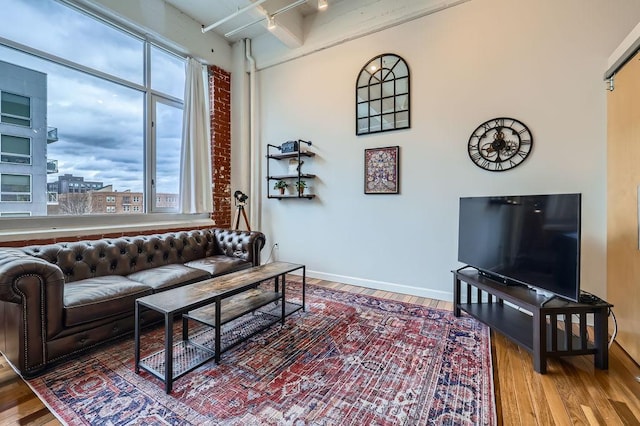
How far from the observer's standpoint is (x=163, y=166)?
399 cm

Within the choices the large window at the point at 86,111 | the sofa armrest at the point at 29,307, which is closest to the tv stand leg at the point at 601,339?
the sofa armrest at the point at 29,307

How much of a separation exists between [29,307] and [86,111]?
7.92ft

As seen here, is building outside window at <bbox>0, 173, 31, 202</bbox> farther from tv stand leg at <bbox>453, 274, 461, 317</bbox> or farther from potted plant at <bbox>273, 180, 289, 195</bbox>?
tv stand leg at <bbox>453, 274, 461, 317</bbox>

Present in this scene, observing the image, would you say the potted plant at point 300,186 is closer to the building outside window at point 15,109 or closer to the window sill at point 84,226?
the window sill at point 84,226

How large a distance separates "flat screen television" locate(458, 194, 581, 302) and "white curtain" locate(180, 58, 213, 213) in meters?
3.48

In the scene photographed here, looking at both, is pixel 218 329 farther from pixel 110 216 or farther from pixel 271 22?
pixel 271 22

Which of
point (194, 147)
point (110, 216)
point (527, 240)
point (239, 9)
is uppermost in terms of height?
point (239, 9)

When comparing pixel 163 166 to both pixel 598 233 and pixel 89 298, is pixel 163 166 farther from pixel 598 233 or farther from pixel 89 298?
pixel 598 233

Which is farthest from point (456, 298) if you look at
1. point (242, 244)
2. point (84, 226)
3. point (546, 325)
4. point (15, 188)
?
point (15, 188)

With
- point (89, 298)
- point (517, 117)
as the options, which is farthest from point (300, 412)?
point (517, 117)

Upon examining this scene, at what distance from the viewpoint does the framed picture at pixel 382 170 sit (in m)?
3.48

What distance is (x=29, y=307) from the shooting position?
1753mm

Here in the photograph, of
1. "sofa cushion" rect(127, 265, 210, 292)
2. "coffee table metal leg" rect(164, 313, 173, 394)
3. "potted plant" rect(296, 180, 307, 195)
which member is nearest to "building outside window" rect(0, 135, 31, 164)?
"sofa cushion" rect(127, 265, 210, 292)

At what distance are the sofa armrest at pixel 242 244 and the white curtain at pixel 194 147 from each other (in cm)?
82
